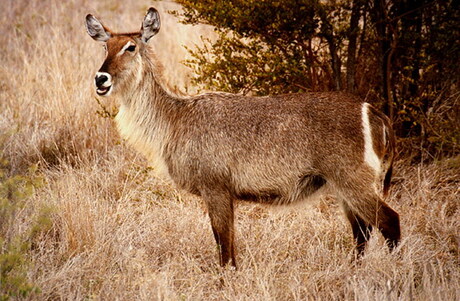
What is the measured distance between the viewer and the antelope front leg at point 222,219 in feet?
14.8

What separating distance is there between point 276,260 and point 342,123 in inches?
43.8

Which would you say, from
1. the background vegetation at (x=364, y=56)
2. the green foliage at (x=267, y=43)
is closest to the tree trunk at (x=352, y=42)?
the background vegetation at (x=364, y=56)

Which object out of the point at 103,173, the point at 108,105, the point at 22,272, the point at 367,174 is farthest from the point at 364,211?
the point at 108,105

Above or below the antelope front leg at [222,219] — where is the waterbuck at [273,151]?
above

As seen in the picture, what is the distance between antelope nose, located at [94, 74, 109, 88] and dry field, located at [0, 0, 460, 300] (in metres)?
0.80

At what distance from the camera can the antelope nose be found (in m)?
4.68

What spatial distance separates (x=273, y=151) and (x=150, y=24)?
4.82 ft

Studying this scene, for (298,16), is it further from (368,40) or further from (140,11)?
(140,11)

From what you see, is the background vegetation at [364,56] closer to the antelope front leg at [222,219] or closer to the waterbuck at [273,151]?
the waterbuck at [273,151]

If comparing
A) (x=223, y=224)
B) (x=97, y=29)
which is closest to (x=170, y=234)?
(x=223, y=224)

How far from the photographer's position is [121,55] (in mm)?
4816

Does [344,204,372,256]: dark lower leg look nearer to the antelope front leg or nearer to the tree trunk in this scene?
the antelope front leg

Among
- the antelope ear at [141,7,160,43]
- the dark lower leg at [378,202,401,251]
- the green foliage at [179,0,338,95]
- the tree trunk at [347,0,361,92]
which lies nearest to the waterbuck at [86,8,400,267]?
the dark lower leg at [378,202,401,251]

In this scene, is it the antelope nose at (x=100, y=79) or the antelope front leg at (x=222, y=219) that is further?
the antelope nose at (x=100, y=79)
